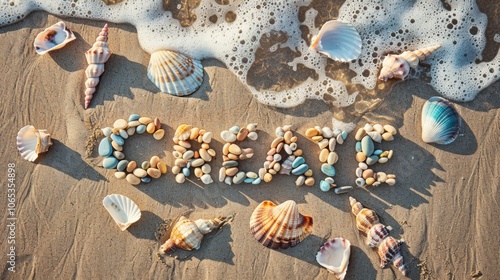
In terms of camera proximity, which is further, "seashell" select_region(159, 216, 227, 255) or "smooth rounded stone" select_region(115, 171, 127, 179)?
"smooth rounded stone" select_region(115, 171, 127, 179)

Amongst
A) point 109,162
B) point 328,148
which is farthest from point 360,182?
point 109,162

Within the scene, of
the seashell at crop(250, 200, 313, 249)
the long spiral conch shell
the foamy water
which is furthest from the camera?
the foamy water

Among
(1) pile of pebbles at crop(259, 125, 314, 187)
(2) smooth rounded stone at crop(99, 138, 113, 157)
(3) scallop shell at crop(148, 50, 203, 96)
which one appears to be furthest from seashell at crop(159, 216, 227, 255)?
(3) scallop shell at crop(148, 50, 203, 96)

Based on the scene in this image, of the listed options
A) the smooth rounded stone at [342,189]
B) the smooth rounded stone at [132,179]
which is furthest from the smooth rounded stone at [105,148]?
the smooth rounded stone at [342,189]

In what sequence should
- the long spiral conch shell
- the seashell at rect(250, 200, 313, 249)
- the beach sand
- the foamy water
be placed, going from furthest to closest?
the foamy water → the long spiral conch shell → the beach sand → the seashell at rect(250, 200, 313, 249)

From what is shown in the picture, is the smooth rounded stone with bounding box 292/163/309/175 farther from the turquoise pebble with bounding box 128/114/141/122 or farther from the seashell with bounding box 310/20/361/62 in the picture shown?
the turquoise pebble with bounding box 128/114/141/122

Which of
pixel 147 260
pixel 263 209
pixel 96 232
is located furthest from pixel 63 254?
pixel 263 209

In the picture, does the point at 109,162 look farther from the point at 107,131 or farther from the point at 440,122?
the point at 440,122

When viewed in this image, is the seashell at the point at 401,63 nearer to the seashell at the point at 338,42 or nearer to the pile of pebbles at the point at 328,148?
the seashell at the point at 338,42
